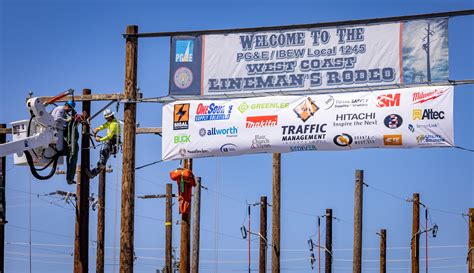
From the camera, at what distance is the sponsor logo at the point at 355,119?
69.8 ft

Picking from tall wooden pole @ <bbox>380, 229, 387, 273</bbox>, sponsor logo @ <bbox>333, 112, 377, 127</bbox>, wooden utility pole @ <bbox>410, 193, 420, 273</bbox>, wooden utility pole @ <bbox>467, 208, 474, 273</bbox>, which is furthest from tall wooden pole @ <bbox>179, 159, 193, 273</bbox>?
tall wooden pole @ <bbox>380, 229, 387, 273</bbox>

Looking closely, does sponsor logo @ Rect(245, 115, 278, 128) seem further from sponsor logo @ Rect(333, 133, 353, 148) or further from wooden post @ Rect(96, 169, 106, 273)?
wooden post @ Rect(96, 169, 106, 273)

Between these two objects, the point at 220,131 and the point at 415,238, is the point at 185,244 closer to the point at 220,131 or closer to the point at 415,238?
the point at 220,131

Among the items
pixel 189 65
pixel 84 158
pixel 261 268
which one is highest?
pixel 189 65

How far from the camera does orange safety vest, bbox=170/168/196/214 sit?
76.2 feet

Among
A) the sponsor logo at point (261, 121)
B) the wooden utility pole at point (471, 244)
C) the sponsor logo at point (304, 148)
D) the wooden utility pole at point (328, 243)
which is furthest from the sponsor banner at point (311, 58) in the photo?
the wooden utility pole at point (328, 243)

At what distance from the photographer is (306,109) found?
2158 cm

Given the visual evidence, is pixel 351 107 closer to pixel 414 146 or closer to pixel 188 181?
pixel 414 146

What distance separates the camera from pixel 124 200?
21.9 m

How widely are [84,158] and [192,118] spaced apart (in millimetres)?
2930

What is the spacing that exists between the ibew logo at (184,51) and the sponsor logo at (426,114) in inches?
159

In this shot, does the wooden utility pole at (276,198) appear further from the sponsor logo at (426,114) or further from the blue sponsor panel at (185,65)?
the sponsor logo at (426,114)

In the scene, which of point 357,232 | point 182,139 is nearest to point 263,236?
point 357,232

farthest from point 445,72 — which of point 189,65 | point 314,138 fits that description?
point 189,65
